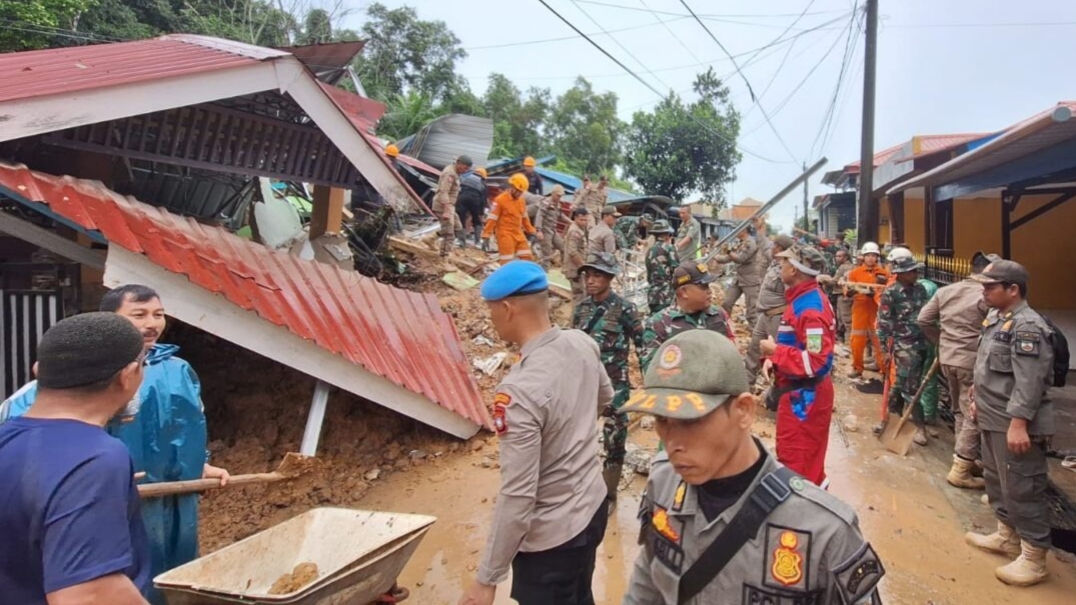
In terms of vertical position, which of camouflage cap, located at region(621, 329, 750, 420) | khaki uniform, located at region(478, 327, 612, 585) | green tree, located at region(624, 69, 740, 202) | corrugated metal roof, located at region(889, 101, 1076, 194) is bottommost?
khaki uniform, located at region(478, 327, 612, 585)

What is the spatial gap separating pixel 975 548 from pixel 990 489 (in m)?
0.42

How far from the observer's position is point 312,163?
21.4ft

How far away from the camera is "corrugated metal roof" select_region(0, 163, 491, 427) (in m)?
3.88

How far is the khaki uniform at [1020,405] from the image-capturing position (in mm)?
3377

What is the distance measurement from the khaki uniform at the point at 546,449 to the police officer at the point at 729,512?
648 mm

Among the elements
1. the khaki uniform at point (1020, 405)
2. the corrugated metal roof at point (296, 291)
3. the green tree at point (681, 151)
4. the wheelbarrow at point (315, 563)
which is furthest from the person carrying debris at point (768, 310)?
the green tree at point (681, 151)

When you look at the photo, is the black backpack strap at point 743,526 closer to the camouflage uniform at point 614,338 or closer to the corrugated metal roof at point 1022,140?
the camouflage uniform at point 614,338

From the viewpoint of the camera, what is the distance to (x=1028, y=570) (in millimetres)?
3496

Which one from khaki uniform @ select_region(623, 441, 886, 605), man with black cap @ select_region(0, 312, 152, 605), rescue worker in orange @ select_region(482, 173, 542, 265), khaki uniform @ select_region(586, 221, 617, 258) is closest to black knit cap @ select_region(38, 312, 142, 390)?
man with black cap @ select_region(0, 312, 152, 605)

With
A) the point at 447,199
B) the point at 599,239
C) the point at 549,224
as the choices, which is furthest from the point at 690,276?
the point at 549,224

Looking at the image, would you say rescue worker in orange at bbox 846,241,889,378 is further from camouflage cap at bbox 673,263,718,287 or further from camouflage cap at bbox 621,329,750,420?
camouflage cap at bbox 621,329,750,420

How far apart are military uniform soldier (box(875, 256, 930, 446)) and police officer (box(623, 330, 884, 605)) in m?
5.47

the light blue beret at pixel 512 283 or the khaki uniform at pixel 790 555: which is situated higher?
the light blue beret at pixel 512 283

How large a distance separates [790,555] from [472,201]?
1173cm
